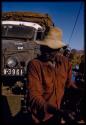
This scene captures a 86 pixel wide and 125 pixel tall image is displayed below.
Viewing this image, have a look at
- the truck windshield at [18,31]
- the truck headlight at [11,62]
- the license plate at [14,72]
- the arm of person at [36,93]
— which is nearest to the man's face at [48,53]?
the arm of person at [36,93]

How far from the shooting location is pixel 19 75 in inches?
329

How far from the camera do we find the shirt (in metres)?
3.69

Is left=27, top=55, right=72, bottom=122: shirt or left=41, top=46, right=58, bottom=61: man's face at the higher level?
left=41, top=46, right=58, bottom=61: man's face

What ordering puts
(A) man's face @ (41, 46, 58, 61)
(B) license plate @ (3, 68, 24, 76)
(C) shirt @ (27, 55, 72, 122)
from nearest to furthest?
(C) shirt @ (27, 55, 72, 122)
(A) man's face @ (41, 46, 58, 61)
(B) license plate @ (3, 68, 24, 76)

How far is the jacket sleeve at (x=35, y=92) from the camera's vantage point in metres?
3.57

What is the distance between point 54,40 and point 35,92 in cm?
70

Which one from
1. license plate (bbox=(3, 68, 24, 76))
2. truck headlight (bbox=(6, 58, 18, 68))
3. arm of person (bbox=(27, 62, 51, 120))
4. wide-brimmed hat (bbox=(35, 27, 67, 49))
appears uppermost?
wide-brimmed hat (bbox=(35, 27, 67, 49))

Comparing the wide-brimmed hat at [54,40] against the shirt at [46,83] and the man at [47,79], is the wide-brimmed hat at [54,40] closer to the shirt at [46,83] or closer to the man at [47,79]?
the man at [47,79]

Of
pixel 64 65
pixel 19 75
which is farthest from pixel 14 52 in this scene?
pixel 64 65

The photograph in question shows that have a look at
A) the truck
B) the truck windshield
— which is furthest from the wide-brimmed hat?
the truck windshield

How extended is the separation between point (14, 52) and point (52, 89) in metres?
5.21

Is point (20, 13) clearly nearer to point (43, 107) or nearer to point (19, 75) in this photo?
point (19, 75)

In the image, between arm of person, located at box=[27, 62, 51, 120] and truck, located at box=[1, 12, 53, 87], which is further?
truck, located at box=[1, 12, 53, 87]

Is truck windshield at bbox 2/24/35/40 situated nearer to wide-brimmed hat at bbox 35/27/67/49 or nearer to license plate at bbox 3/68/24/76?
license plate at bbox 3/68/24/76
